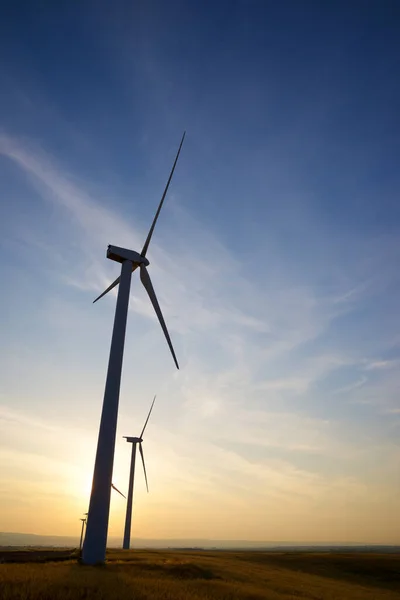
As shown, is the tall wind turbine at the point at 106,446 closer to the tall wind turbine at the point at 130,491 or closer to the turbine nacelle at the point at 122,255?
the turbine nacelle at the point at 122,255

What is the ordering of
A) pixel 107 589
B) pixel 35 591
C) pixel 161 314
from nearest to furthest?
pixel 35 591
pixel 107 589
pixel 161 314

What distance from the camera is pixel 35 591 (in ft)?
56.9

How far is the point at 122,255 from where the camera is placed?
43125mm

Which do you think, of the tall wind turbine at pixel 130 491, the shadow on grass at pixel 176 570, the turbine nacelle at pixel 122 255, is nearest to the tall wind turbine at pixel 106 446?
the turbine nacelle at pixel 122 255

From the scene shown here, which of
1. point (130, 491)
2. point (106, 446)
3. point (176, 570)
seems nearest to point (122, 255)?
point (106, 446)

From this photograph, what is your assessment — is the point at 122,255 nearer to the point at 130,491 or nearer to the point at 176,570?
the point at 176,570

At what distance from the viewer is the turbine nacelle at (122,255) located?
42.9m

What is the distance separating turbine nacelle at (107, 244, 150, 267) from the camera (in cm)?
4294

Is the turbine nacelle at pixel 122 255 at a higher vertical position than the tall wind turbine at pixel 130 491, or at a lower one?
higher

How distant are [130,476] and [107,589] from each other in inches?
2852

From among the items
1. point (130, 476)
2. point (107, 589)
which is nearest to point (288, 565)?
point (130, 476)

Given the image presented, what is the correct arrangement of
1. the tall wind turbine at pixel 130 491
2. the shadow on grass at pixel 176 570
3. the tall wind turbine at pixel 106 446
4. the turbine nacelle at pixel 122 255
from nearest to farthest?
the tall wind turbine at pixel 106 446 < the shadow on grass at pixel 176 570 < the turbine nacelle at pixel 122 255 < the tall wind turbine at pixel 130 491

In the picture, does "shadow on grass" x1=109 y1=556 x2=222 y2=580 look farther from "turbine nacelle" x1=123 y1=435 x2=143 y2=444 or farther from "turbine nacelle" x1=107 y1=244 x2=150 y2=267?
"turbine nacelle" x1=123 y1=435 x2=143 y2=444

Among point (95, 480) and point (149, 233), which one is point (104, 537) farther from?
point (149, 233)
